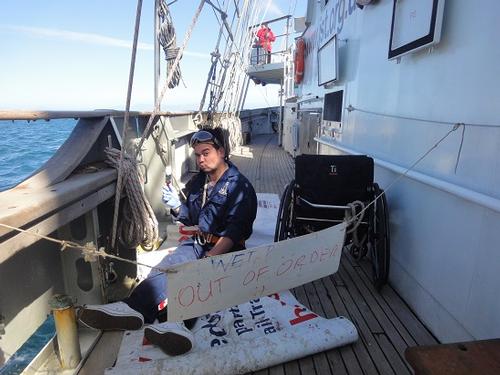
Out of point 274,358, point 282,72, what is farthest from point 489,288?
point 282,72

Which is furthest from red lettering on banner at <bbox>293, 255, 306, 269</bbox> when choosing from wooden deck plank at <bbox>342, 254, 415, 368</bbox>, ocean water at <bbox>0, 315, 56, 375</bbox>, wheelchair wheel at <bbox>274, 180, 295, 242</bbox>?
ocean water at <bbox>0, 315, 56, 375</bbox>

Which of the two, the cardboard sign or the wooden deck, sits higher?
the cardboard sign

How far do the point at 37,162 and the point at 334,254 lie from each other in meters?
11.3

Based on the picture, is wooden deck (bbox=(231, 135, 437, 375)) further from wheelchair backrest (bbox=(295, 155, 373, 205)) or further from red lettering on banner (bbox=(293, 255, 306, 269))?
wheelchair backrest (bbox=(295, 155, 373, 205))

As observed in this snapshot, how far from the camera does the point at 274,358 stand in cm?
173

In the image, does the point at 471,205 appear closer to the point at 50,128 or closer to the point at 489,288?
the point at 489,288

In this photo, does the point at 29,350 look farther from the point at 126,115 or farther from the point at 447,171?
the point at 447,171

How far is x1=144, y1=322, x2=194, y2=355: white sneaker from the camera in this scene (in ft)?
5.66

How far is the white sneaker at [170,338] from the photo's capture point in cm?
173

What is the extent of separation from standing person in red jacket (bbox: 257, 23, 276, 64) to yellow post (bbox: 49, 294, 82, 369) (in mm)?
15904

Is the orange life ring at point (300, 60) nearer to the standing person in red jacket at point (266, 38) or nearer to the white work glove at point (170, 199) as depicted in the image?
the standing person in red jacket at point (266, 38)

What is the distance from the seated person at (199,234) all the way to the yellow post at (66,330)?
104 mm

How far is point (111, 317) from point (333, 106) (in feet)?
14.6

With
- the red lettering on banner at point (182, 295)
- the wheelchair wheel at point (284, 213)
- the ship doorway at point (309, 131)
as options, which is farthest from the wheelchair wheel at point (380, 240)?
the ship doorway at point (309, 131)
